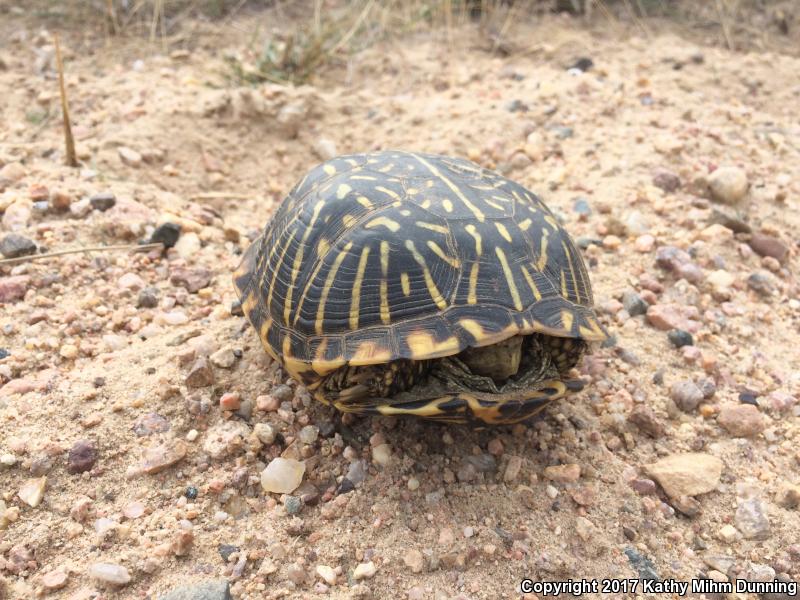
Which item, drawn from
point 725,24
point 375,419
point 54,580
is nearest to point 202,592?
point 54,580

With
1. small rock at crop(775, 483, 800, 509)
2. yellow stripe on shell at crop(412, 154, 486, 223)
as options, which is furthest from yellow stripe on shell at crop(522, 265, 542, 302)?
small rock at crop(775, 483, 800, 509)

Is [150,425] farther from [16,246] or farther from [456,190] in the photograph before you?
[456,190]

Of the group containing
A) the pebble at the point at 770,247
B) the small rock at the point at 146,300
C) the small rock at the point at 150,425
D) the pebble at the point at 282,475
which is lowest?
the pebble at the point at 282,475

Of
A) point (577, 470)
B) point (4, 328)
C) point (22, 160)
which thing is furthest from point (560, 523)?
point (22, 160)

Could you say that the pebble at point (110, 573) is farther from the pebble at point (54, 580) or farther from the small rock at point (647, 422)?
the small rock at point (647, 422)

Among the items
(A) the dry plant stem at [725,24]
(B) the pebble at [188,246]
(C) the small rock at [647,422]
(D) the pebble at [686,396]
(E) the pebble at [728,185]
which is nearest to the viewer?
(C) the small rock at [647,422]

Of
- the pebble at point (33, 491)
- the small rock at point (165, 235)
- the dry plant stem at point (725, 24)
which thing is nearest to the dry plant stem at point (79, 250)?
the small rock at point (165, 235)

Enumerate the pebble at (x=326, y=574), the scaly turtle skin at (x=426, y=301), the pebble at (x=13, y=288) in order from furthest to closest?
the pebble at (x=13, y=288) < the scaly turtle skin at (x=426, y=301) < the pebble at (x=326, y=574)
